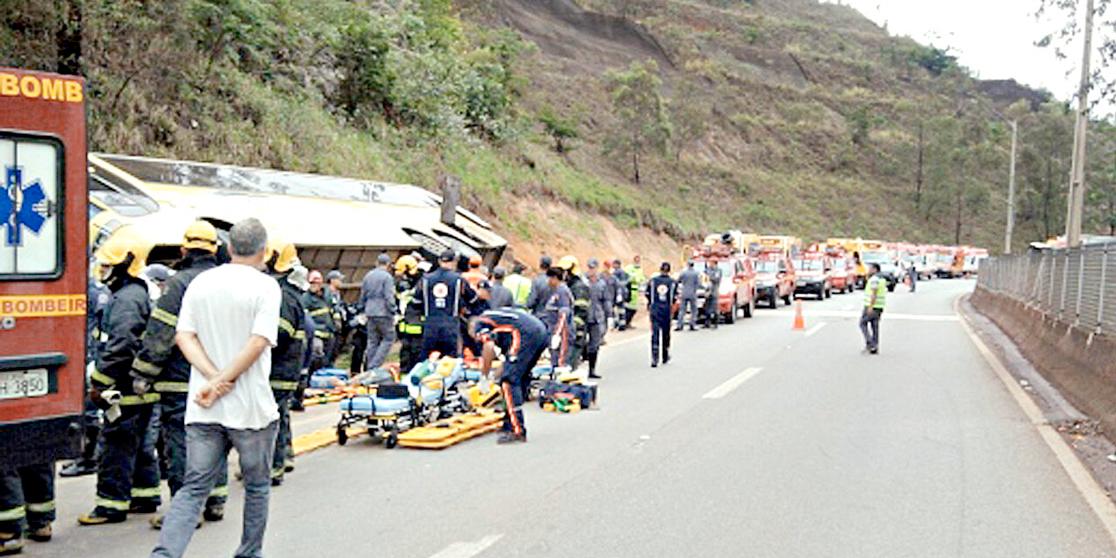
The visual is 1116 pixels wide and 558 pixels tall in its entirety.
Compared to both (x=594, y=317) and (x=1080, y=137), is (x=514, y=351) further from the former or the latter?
(x=1080, y=137)

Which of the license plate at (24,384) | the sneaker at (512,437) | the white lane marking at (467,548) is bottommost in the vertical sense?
the sneaker at (512,437)

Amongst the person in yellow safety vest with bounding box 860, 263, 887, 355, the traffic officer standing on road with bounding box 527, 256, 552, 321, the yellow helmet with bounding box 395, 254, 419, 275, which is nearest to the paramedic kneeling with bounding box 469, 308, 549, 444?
the traffic officer standing on road with bounding box 527, 256, 552, 321

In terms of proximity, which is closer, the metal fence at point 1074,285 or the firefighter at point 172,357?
the firefighter at point 172,357

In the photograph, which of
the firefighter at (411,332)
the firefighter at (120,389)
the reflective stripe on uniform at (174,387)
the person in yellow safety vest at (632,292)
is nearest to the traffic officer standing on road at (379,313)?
the firefighter at (411,332)

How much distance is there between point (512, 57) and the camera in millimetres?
51844

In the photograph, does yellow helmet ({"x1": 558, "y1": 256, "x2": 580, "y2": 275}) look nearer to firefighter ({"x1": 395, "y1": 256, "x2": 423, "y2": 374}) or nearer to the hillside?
firefighter ({"x1": 395, "y1": 256, "x2": 423, "y2": 374})

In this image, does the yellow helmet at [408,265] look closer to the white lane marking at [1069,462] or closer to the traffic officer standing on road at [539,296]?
the traffic officer standing on road at [539,296]

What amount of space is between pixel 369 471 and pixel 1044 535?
5276 millimetres

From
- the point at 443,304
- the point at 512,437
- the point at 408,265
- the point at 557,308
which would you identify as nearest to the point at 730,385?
the point at 557,308

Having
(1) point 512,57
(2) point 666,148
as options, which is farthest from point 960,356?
(2) point 666,148

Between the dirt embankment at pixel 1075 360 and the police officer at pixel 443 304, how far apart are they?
703cm

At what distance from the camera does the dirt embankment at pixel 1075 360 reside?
12594 mm

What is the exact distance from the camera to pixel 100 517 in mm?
7355

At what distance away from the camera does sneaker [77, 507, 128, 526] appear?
7336 millimetres
